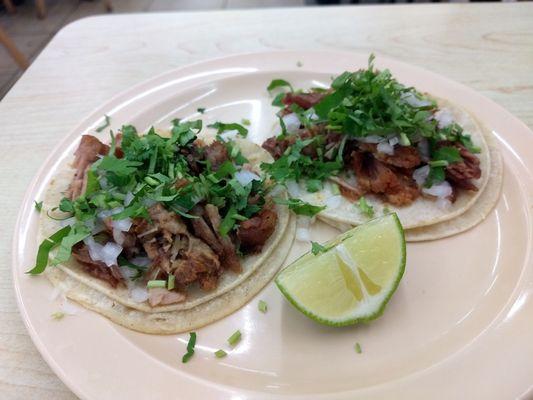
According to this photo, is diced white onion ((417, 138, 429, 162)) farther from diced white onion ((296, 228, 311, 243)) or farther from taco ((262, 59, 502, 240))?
diced white onion ((296, 228, 311, 243))

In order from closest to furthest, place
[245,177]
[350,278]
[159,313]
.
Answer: [350,278]
[159,313]
[245,177]

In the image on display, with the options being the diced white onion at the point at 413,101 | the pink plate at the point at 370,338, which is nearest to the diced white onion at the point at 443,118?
the diced white onion at the point at 413,101

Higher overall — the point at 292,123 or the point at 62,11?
the point at 292,123

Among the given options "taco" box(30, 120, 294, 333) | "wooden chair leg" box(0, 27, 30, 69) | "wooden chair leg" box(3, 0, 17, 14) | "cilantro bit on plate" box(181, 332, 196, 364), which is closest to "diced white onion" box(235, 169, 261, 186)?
"taco" box(30, 120, 294, 333)

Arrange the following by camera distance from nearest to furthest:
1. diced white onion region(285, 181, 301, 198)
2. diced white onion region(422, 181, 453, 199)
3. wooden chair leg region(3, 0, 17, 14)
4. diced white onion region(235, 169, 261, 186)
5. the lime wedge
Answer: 1. the lime wedge
2. diced white onion region(235, 169, 261, 186)
3. diced white onion region(422, 181, 453, 199)
4. diced white onion region(285, 181, 301, 198)
5. wooden chair leg region(3, 0, 17, 14)

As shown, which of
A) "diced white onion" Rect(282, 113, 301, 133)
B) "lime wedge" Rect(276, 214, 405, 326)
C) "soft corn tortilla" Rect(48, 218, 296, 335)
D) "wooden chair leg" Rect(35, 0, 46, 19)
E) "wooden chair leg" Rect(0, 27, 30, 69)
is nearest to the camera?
"lime wedge" Rect(276, 214, 405, 326)

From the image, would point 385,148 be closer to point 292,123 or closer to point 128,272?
point 292,123

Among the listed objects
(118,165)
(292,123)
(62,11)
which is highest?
(118,165)

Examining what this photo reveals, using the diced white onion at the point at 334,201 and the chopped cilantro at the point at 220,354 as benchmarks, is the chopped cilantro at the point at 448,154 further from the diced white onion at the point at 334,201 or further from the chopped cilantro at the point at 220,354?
the chopped cilantro at the point at 220,354

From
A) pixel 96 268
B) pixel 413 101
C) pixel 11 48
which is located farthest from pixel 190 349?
pixel 11 48
